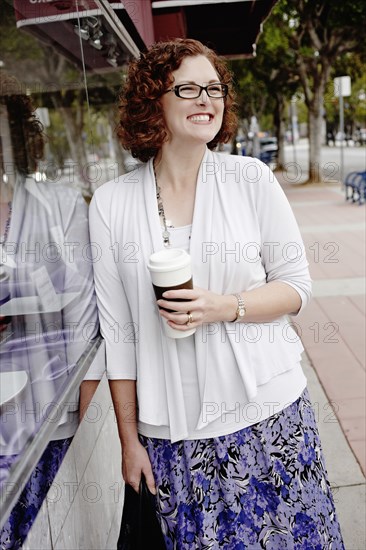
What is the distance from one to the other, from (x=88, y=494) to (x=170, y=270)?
1126 mm

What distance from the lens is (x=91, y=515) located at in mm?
2189

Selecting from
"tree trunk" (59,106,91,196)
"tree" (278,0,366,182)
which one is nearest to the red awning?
"tree trunk" (59,106,91,196)

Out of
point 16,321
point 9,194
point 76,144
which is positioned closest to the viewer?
point 16,321

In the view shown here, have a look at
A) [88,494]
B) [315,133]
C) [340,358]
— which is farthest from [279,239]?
[315,133]

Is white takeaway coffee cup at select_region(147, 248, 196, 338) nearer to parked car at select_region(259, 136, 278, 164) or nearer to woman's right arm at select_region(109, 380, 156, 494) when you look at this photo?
woman's right arm at select_region(109, 380, 156, 494)

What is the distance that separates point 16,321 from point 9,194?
0.66m

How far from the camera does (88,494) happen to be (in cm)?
215

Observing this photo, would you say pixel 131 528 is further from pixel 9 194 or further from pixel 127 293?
pixel 9 194

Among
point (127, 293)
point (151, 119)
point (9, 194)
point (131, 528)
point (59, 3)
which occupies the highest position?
point (59, 3)

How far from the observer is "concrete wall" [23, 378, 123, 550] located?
1.69m

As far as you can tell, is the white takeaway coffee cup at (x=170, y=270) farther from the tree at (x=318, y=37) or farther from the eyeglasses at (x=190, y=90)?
the tree at (x=318, y=37)

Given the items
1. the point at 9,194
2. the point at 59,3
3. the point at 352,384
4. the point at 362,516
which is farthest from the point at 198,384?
the point at 352,384

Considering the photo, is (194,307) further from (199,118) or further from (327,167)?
(327,167)

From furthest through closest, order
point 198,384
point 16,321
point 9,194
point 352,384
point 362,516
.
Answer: point 352,384
point 362,516
point 9,194
point 16,321
point 198,384
